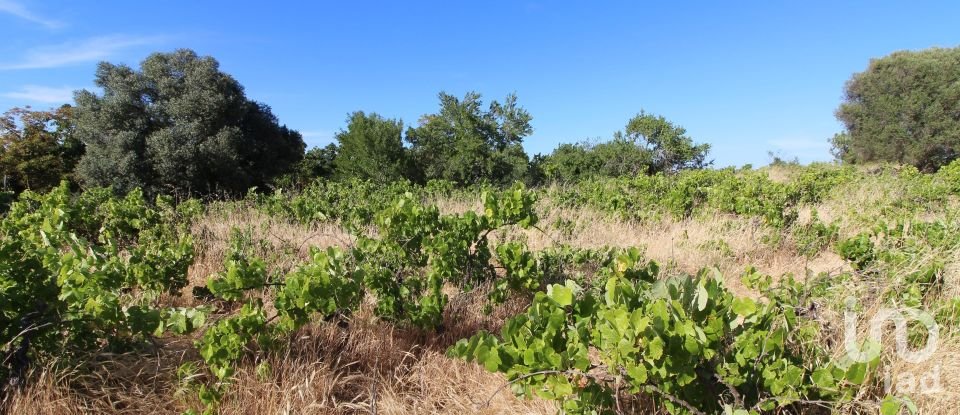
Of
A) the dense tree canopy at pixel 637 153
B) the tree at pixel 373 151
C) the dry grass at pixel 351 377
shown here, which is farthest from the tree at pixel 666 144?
the dry grass at pixel 351 377

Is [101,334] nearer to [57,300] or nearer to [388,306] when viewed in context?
[57,300]

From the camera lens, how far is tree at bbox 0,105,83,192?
14.2 meters

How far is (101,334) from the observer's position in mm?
→ 2352

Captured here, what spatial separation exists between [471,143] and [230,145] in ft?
23.1

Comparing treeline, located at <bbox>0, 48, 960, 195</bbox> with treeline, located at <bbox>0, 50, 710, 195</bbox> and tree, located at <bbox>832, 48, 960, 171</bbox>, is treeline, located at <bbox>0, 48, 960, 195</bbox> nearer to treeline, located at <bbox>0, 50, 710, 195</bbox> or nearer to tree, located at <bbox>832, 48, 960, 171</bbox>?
treeline, located at <bbox>0, 50, 710, 195</bbox>

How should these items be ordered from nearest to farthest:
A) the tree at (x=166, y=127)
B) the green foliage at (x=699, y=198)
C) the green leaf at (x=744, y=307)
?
the green leaf at (x=744, y=307) → the green foliage at (x=699, y=198) → the tree at (x=166, y=127)

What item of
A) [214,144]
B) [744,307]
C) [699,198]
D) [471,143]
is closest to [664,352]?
[744,307]

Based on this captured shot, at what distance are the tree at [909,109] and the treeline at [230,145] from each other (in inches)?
380

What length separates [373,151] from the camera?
14219 mm

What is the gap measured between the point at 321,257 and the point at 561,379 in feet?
4.51

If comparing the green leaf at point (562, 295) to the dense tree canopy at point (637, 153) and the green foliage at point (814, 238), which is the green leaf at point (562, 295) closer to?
the green foliage at point (814, 238)

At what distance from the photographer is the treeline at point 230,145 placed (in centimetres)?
1402

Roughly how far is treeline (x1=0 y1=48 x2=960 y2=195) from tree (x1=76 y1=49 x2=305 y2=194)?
30 millimetres

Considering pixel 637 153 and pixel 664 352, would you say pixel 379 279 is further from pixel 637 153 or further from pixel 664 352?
pixel 637 153
